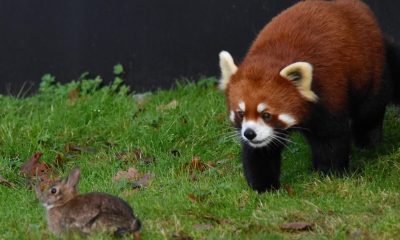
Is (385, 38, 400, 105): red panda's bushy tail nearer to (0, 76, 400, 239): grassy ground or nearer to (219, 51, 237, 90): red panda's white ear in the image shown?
(0, 76, 400, 239): grassy ground

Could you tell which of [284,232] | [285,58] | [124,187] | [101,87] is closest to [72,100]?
[101,87]

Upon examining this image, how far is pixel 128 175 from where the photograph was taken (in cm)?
697

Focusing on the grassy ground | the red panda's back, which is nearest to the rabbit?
the grassy ground

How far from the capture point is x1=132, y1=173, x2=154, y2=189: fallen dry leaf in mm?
6689

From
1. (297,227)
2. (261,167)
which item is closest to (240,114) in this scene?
(261,167)

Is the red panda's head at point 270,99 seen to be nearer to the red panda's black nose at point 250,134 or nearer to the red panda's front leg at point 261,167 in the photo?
the red panda's black nose at point 250,134

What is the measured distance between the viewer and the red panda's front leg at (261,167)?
645cm

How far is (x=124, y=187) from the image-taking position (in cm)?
665

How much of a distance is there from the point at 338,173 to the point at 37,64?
384 centimetres

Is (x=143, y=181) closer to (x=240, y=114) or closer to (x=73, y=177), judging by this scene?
(x=240, y=114)

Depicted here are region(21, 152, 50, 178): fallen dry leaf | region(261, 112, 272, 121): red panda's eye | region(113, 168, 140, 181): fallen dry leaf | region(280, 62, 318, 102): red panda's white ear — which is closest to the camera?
region(280, 62, 318, 102): red panda's white ear

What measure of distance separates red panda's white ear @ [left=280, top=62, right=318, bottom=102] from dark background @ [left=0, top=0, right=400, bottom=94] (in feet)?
8.36

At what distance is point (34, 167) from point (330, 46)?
246cm

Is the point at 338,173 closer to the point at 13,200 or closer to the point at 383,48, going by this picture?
the point at 383,48
